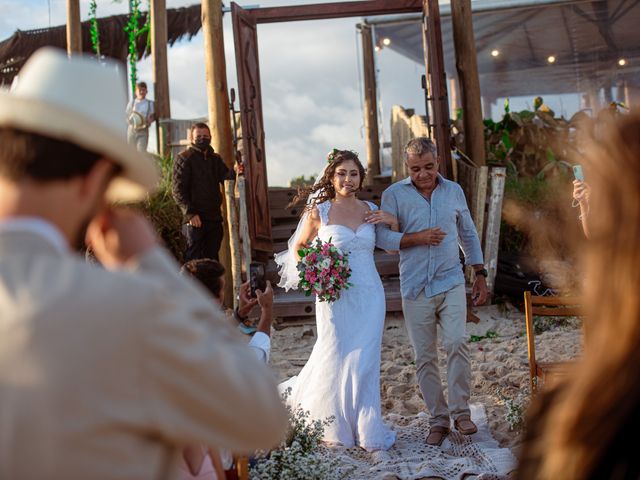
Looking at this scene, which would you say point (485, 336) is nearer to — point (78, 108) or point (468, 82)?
point (468, 82)

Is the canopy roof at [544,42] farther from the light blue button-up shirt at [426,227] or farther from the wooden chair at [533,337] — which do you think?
the wooden chair at [533,337]

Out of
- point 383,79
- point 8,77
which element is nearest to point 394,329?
point 383,79

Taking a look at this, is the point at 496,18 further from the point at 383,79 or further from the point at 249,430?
the point at 249,430

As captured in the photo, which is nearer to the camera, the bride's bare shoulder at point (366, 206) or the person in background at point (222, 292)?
the person in background at point (222, 292)

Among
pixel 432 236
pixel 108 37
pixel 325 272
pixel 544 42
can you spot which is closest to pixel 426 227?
pixel 432 236

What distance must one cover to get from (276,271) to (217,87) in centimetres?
255

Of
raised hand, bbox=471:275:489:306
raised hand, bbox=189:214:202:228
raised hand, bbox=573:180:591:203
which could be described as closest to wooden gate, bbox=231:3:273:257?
raised hand, bbox=189:214:202:228

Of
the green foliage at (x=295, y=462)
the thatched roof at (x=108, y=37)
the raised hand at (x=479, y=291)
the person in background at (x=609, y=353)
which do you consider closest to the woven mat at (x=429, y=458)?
the green foliage at (x=295, y=462)

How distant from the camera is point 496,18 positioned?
51.2 ft

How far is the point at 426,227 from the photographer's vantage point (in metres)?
6.80

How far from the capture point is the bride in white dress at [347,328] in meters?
6.62

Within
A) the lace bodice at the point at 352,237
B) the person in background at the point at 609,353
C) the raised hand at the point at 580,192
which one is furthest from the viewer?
the lace bodice at the point at 352,237

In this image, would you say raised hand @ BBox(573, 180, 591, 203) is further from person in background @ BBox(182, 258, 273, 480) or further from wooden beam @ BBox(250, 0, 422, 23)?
wooden beam @ BBox(250, 0, 422, 23)

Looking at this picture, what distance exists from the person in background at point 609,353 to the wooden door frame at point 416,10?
30.7ft
